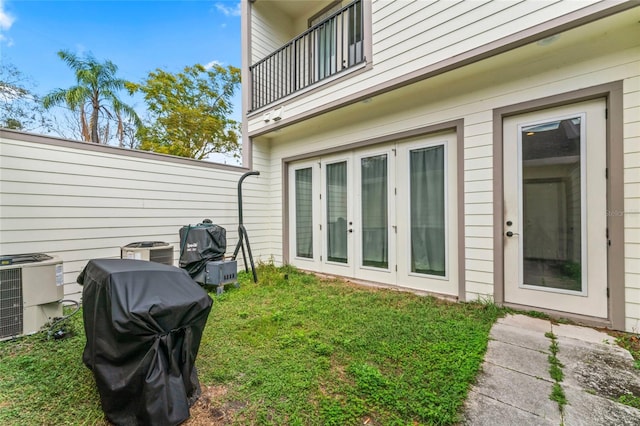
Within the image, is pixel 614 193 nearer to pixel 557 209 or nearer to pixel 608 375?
pixel 557 209

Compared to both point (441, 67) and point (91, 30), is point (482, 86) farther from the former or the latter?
point (91, 30)

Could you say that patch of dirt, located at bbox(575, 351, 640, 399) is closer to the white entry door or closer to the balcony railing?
the white entry door

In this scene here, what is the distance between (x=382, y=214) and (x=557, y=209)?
6.94 ft

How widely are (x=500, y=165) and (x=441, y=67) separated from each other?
136cm

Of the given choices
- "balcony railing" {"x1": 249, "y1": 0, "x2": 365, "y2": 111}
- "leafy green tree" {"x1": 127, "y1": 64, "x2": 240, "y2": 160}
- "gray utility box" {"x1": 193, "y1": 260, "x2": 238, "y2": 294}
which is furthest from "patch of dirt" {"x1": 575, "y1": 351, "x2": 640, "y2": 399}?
"leafy green tree" {"x1": 127, "y1": 64, "x2": 240, "y2": 160}

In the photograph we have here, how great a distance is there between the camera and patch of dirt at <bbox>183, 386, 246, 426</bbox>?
154 centimetres

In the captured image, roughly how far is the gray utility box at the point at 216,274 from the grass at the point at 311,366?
2.13 ft

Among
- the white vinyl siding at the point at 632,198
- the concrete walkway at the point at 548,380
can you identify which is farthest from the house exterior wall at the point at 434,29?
the concrete walkway at the point at 548,380

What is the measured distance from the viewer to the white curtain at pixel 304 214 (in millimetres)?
5383

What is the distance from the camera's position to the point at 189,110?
37.4 ft

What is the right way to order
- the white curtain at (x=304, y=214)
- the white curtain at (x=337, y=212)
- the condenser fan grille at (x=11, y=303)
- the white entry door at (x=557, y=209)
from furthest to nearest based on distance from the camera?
the white curtain at (x=304, y=214), the white curtain at (x=337, y=212), the white entry door at (x=557, y=209), the condenser fan grille at (x=11, y=303)

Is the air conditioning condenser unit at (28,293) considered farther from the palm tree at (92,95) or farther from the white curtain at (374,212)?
the palm tree at (92,95)

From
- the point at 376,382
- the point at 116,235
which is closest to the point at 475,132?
the point at 376,382

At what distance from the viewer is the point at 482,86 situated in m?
3.35
